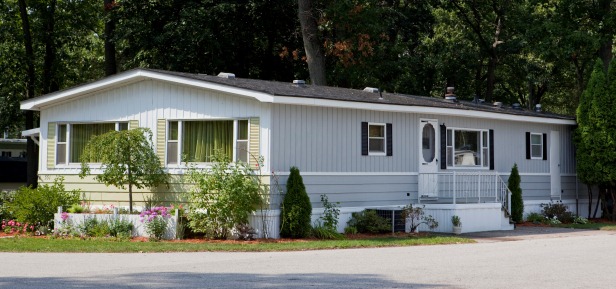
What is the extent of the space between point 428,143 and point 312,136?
182 inches

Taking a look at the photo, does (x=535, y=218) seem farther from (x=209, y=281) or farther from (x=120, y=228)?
(x=209, y=281)

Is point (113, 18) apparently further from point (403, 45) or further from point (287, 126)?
point (287, 126)

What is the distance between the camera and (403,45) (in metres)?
37.0

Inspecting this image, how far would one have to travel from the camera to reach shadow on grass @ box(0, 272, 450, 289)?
37.7 ft

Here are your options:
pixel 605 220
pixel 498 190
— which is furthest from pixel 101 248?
pixel 605 220

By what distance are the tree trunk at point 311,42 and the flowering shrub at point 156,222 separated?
13593 millimetres

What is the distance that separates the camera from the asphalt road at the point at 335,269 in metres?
11.8

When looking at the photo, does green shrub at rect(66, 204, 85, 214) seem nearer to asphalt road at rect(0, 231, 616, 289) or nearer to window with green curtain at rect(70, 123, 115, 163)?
window with green curtain at rect(70, 123, 115, 163)

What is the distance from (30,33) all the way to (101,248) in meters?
21.3

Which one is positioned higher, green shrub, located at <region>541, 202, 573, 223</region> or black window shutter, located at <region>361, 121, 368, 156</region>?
black window shutter, located at <region>361, 121, 368, 156</region>

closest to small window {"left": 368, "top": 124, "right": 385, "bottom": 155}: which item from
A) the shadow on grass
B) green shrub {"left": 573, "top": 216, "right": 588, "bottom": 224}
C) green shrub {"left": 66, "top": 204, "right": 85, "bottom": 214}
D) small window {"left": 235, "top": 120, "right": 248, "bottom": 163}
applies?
small window {"left": 235, "top": 120, "right": 248, "bottom": 163}

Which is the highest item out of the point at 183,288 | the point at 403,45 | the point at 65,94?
the point at 403,45

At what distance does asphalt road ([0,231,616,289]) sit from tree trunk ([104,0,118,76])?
20.1 meters

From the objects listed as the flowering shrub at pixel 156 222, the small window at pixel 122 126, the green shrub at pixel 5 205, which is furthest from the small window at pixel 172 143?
the green shrub at pixel 5 205
